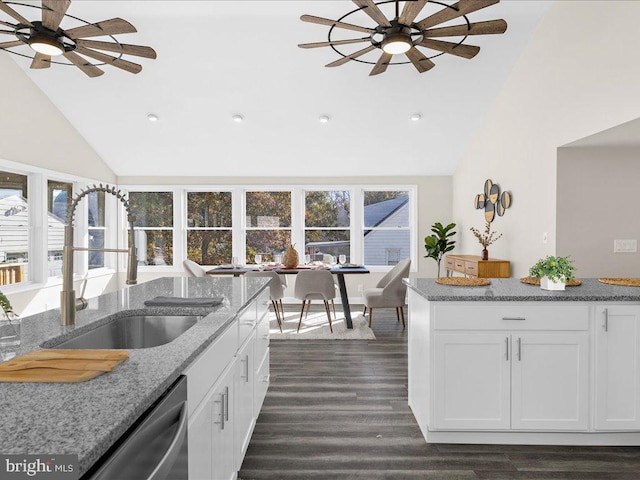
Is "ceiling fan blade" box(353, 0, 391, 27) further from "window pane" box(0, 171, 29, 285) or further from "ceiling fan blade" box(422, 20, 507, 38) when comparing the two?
"window pane" box(0, 171, 29, 285)

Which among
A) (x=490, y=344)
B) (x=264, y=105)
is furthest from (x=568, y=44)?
(x=264, y=105)

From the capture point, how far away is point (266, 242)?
716cm

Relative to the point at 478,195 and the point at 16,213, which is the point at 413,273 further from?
the point at 16,213

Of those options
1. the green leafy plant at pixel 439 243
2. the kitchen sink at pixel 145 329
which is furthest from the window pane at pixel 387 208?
the kitchen sink at pixel 145 329

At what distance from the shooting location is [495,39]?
429 cm

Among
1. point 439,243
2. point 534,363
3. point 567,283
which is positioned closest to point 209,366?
point 534,363

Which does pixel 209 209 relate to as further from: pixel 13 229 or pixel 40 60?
pixel 40 60

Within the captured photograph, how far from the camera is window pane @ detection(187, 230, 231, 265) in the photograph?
23.5ft

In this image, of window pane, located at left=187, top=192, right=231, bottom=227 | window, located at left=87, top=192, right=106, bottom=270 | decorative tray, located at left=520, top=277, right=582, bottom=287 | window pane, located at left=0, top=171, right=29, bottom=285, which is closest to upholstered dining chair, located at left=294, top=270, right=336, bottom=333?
decorative tray, located at left=520, top=277, right=582, bottom=287

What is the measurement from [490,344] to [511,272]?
266cm

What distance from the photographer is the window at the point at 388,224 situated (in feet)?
23.4

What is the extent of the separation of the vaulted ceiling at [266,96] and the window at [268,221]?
21.1 inches

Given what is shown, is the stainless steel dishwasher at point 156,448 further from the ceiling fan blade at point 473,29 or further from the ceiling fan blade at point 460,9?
the ceiling fan blade at point 473,29

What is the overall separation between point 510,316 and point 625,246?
2.23m
